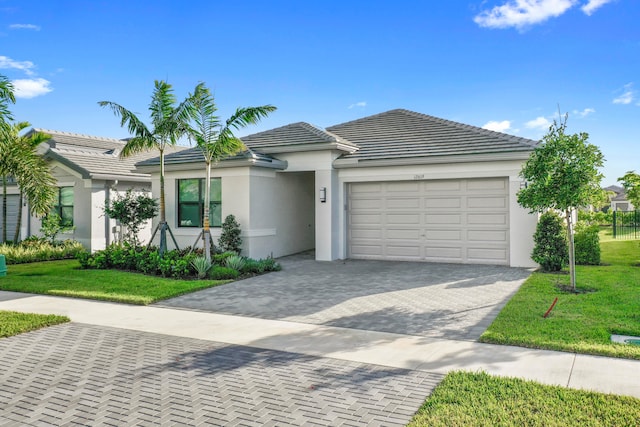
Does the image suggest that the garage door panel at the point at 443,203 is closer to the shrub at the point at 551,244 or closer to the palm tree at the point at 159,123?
the shrub at the point at 551,244

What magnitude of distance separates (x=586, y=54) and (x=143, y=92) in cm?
1413

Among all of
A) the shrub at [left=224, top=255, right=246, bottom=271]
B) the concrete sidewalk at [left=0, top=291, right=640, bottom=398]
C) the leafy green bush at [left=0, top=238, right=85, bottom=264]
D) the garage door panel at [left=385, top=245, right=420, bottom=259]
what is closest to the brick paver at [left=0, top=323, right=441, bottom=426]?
the concrete sidewalk at [left=0, top=291, right=640, bottom=398]

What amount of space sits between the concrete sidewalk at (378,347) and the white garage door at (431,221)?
788 cm

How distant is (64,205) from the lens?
18.9 meters

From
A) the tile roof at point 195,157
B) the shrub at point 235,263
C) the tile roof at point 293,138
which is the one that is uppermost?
the tile roof at point 293,138

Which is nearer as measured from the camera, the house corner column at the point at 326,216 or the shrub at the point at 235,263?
the shrub at the point at 235,263

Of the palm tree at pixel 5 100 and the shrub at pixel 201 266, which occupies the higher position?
the palm tree at pixel 5 100

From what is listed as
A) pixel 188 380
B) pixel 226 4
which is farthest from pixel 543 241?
pixel 226 4

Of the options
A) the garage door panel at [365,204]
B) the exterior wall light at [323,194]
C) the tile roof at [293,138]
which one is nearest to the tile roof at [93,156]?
the tile roof at [293,138]

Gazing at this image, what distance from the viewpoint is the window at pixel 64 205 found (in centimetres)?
1877

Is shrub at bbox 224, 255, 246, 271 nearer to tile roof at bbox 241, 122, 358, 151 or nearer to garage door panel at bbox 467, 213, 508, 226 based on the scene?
tile roof at bbox 241, 122, 358, 151

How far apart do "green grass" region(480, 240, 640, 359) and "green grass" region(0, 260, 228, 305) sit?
6.83 m

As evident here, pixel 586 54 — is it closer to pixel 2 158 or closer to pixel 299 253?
pixel 299 253

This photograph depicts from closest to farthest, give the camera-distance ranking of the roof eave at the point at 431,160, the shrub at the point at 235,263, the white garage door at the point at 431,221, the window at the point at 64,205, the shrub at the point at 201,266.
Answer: the shrub at the point at 201,266 < the shrub at the point at 235,263 < the roof eave at the point at 431,160 < the white garage door at the point at 431,221 < the window at the point at 64,205
